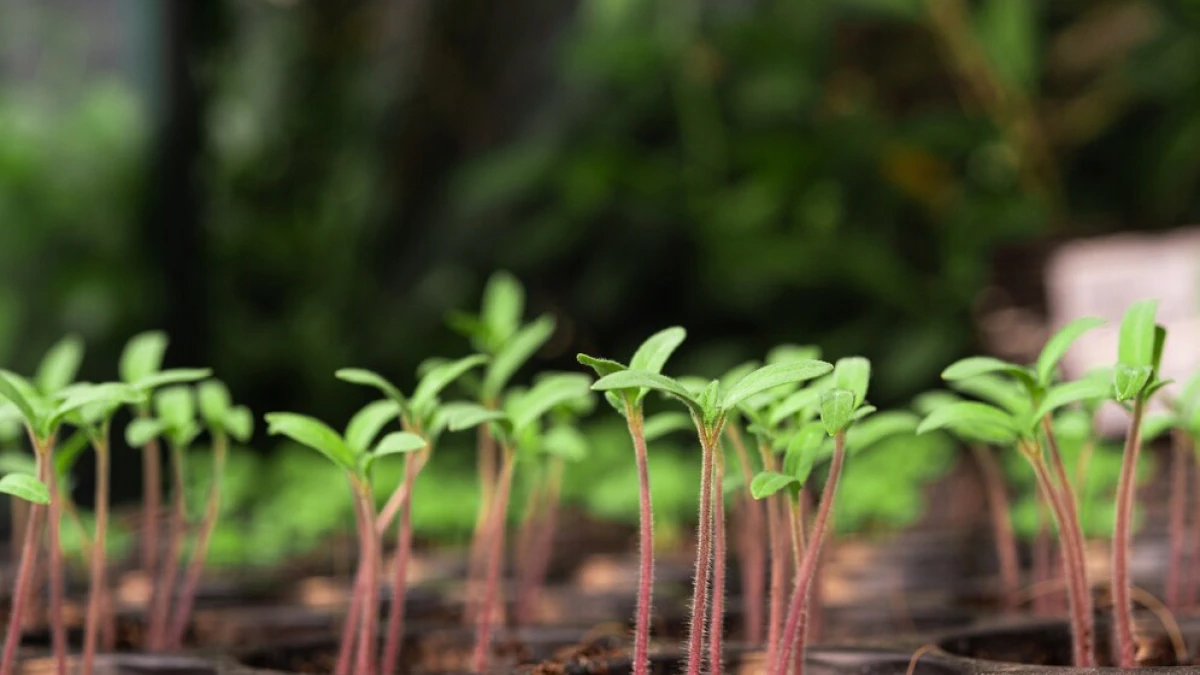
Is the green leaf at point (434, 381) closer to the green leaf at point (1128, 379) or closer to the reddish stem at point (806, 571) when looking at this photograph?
the reddish stem at point (806, 571)

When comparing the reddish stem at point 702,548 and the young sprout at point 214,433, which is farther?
the young sprout at point 214,433

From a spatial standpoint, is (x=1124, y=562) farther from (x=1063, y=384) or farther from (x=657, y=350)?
(x=657, y=350)

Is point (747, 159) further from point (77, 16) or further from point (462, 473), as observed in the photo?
point (77, 16)

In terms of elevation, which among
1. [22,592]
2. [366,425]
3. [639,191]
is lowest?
[22,592]

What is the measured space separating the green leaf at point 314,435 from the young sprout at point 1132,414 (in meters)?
0.41

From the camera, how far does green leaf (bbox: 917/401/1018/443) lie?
60cm

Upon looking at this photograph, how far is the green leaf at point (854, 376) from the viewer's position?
1.99ft

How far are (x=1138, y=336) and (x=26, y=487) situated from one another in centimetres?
58

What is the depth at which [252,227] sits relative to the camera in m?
3.41

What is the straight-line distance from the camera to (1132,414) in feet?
2.08

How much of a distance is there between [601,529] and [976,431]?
4.25ft

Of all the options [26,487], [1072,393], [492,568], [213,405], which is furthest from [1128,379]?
[213,405]

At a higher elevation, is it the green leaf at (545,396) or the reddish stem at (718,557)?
the green leaf at (545,396)

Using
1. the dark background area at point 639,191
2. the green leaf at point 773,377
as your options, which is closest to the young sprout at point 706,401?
the green leaf at point 773,377
